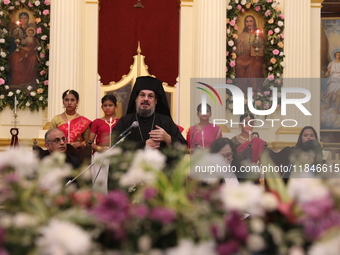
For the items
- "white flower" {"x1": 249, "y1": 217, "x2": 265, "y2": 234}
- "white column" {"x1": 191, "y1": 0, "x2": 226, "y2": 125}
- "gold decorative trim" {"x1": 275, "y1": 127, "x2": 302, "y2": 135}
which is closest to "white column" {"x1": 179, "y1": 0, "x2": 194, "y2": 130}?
"white column" {"x1": 191, "y1": 0, "x2": 226, "y2": 125}

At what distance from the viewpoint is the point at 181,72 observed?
12156mm

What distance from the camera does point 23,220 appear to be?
66.8 inches

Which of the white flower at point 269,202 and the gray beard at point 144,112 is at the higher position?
the gray beard at point 144,112

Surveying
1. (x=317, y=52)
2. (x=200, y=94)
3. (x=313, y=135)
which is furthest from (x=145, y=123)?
(x=317, y=52)

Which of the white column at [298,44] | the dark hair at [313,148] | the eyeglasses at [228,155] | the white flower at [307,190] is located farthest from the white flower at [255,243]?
the white column at [298,44]

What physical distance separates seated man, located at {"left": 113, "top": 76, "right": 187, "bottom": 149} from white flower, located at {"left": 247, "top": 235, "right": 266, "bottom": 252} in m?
4.65

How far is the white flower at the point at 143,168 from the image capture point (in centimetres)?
192

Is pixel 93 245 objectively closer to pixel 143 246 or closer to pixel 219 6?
pixel 143 246

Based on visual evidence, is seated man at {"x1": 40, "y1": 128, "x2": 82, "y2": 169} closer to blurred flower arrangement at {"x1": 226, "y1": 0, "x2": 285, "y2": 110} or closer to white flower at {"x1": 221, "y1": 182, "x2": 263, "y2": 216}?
white flower at {"x1": 221, "y1": 182, "x2": 263, "y2": 216}

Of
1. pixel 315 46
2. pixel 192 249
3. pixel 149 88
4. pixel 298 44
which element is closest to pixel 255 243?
pixel 192 249

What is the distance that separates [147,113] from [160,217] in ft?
16.3

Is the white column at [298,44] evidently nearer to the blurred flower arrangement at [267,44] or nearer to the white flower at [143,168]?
the blurred flower arrangement at [267,44]

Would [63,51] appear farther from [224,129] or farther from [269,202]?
[269,202]

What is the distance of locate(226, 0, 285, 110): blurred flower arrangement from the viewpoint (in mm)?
11992
